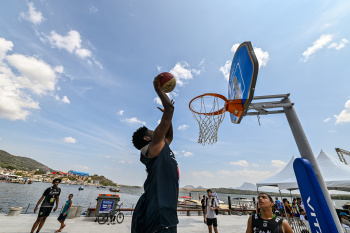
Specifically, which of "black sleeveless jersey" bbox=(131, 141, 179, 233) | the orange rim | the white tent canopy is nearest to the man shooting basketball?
"black sleeveless jersey" bbox=(131, 141, 179, 233)

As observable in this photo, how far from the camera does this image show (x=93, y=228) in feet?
26.2

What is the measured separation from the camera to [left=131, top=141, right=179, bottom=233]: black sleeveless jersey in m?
1.57

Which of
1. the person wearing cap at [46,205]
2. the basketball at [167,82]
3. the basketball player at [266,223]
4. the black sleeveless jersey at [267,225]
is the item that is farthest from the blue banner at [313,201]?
the person wearing cap at [46,205]

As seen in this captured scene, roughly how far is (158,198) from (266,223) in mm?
2498

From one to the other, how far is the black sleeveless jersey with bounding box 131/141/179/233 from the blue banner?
272cm

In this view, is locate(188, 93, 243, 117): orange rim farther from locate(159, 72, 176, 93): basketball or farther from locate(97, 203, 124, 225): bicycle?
locate(97, 203, 124, 225): bicycle

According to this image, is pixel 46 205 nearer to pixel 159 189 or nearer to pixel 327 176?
pixel 159 189

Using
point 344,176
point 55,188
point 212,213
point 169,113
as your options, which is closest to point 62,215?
point 55,188

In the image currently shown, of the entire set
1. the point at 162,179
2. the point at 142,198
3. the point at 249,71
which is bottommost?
the point at 142,198

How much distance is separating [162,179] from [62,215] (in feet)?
27.4

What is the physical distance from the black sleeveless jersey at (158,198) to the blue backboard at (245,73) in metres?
3.13

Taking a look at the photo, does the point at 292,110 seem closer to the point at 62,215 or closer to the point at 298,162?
the point at 298,162

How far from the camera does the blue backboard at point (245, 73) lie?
13.1 ft

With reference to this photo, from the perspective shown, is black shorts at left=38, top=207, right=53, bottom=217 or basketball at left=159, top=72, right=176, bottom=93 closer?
basketball at left=159, top=72, right=176, bottom=93
